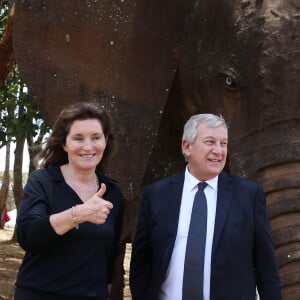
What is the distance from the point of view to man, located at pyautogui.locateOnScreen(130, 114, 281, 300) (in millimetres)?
2439

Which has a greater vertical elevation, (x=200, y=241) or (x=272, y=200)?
(x=272, y=200)

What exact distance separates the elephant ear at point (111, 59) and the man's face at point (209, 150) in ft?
5.63

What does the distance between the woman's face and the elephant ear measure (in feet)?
5.58

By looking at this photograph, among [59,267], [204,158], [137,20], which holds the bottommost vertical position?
[59,267]

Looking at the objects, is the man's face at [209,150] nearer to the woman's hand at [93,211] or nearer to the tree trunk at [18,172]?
the woman's hand at [93,211]

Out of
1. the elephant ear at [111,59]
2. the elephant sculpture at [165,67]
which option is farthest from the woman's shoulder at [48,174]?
the elephant ear at [111,59]

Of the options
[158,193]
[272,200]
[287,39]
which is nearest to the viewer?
[158,193]

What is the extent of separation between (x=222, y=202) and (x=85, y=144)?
460 mm

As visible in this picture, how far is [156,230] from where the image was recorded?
251 cm

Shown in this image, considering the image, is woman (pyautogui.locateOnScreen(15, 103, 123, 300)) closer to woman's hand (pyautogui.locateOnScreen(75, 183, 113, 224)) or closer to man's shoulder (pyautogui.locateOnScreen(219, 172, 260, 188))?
woman's hand (pyautogui.locateOnScreen(75, 183, 113, 224))

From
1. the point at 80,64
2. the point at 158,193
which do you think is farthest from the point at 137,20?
the point at 158,193

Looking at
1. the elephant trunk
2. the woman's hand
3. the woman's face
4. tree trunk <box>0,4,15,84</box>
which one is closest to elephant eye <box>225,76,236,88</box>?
the elephant trunk

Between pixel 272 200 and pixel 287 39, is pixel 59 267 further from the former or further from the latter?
pixel 287 39

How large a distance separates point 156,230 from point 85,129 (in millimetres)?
382
